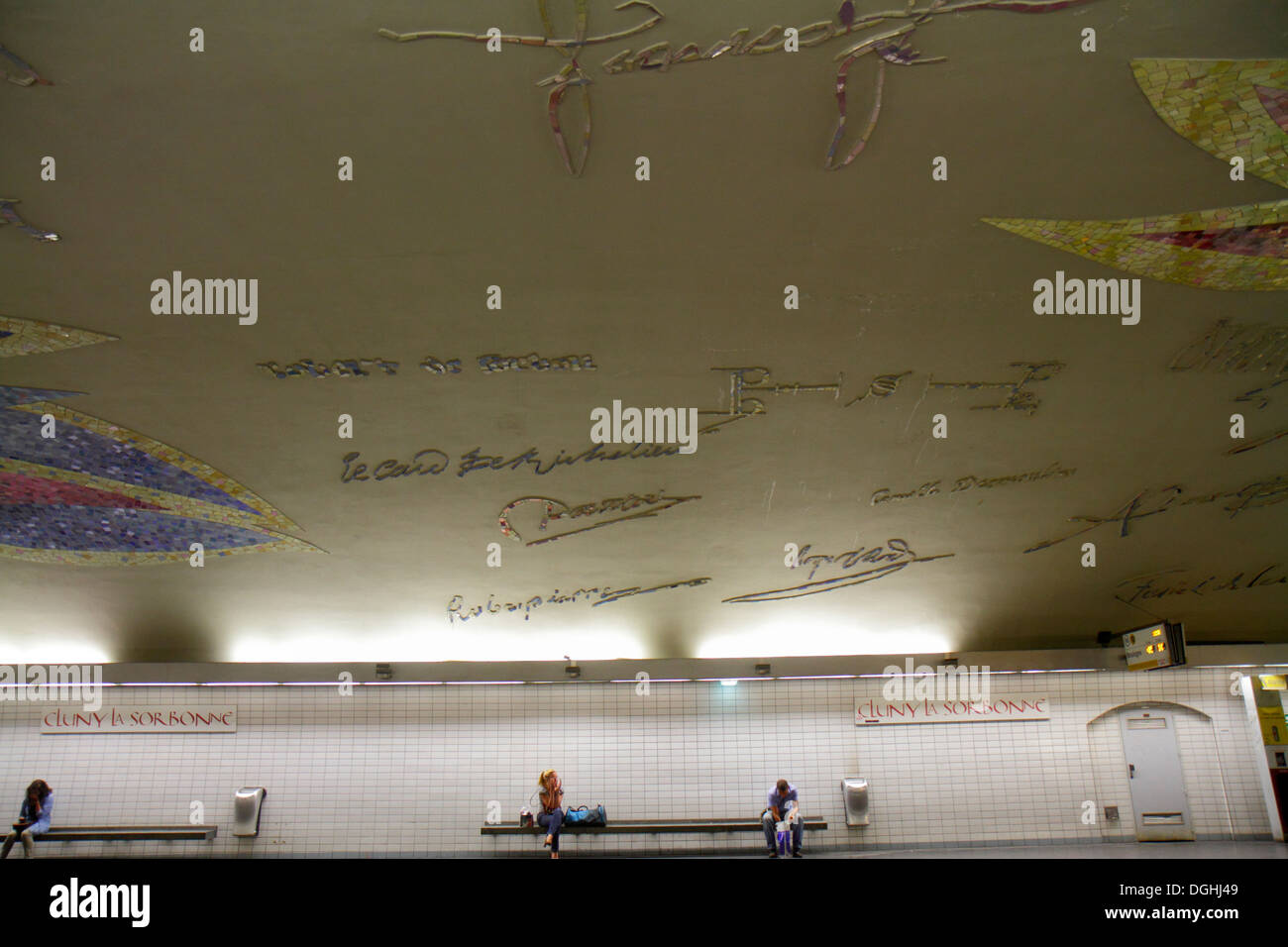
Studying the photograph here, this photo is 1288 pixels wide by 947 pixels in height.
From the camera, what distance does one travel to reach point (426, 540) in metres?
7.09

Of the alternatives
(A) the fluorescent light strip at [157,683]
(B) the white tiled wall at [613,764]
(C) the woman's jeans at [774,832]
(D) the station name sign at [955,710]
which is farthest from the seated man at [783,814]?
(A) the fluorescent light strip at [157,683]

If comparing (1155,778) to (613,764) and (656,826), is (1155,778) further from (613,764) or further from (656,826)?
(613,764)

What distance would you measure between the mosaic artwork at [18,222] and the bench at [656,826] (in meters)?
6.08

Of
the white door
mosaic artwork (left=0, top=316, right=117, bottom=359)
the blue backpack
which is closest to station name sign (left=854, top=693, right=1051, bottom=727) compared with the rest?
the white door

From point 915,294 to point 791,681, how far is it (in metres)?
4.61

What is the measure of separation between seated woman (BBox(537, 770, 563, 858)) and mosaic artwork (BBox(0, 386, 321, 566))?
121 inches

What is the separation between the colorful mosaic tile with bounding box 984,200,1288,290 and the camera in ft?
16.8

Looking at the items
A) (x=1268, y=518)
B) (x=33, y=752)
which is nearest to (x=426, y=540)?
(x=33, y=752)

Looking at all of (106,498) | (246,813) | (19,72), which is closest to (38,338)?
(106,498)

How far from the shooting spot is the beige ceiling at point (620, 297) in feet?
14.5

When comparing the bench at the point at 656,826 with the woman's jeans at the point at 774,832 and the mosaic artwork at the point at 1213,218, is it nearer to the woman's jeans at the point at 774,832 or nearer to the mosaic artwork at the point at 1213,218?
the woman's jeans at the point at 774,832
